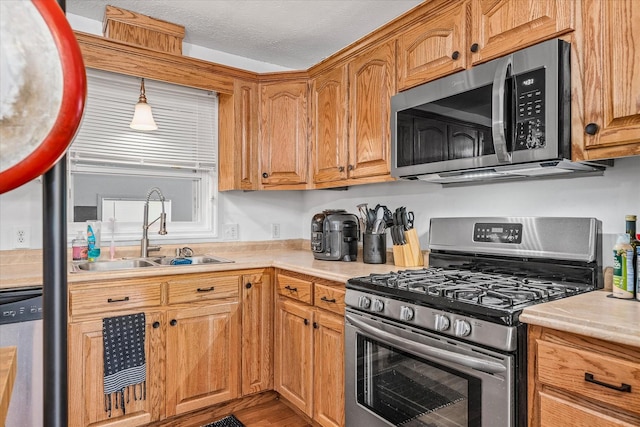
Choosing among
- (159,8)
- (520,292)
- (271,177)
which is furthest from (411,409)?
(159,8)

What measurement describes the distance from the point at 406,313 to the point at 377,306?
17 centimetres

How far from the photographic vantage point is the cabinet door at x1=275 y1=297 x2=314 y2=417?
224cm

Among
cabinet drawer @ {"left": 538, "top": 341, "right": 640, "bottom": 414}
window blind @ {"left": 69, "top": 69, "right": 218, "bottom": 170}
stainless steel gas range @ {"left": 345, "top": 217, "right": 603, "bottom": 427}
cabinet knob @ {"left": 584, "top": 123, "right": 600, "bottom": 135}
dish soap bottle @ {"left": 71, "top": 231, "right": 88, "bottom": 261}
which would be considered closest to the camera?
cabinet drawer @ {"left": 538, "top": 341, "right": 640, "bottom": 414}

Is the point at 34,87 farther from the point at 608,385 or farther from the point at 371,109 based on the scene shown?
the point at 371,109

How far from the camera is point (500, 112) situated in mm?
1565

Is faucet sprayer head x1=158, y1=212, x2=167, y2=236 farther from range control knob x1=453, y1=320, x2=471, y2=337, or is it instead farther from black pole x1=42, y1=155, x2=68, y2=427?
black pole x1=42, y1=155, x2=68, y2=427

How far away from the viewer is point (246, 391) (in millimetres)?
2473

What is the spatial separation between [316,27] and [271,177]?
1.03 meters

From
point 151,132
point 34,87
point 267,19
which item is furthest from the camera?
point 151,132

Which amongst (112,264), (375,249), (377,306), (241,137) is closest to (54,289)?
(377,306)

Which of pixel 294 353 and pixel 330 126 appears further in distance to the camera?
pixel 330 126

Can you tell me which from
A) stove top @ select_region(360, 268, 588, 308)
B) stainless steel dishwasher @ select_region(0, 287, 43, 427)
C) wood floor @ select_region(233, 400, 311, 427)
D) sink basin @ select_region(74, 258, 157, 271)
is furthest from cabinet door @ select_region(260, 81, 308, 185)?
stainless steel dishwasher @ select_region(0, 287, 43, 427)

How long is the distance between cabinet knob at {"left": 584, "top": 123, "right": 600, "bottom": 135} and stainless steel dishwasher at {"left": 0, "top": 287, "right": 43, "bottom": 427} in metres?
2.28

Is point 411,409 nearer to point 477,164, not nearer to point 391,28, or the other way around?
point 477,164
